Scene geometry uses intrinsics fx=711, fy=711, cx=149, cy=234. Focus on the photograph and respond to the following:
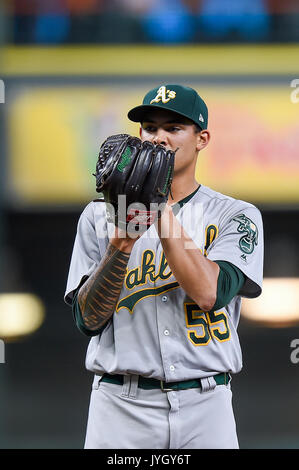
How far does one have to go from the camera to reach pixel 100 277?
1.47 m

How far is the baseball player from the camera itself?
1.46 meters

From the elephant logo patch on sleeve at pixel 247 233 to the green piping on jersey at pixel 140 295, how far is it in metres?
0.17

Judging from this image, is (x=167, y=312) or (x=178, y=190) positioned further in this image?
(x=178, y=190)

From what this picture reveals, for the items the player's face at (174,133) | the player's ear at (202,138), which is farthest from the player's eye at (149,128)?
the player's ear at (202,138)

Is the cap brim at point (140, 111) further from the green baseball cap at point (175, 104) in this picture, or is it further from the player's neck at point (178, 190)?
the player's neck at point (178, 190)

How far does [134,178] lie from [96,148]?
7.71 ft

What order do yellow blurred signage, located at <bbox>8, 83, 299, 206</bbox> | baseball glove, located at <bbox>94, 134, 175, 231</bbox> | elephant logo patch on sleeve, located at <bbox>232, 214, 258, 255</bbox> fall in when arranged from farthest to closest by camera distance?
yellow blurred signage, located at <bbox>8, 83, 299, 206</bbox> → elephant logo patch on sleeve, located at <bbox>232, 214, 258, 255</bbox> → baseball glove, located at <bbox>94, 134, 175, 231</bbox>

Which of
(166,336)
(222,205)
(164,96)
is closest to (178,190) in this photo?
(222,205)

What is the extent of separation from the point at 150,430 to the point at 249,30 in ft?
9.50

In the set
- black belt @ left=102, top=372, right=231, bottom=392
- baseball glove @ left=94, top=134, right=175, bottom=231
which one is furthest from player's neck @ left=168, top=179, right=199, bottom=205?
black belt @ left=102, top=372, right=231, bottom=392

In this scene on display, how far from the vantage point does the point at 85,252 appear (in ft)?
5.32

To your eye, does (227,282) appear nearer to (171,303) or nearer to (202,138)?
(171,303)

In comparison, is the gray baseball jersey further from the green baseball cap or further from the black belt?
the green baseball cap

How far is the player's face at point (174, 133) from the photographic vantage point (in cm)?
157
